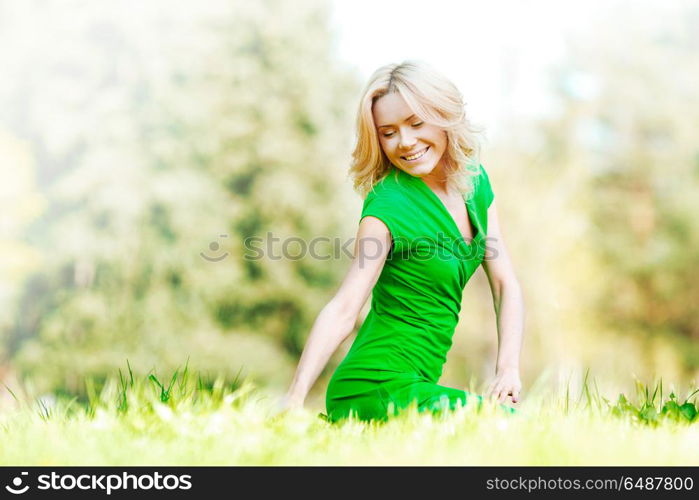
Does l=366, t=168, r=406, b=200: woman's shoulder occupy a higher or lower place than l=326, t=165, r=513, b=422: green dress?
higher

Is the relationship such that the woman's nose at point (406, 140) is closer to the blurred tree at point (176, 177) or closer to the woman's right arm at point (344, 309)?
the woman's right arm at point (344, 309)

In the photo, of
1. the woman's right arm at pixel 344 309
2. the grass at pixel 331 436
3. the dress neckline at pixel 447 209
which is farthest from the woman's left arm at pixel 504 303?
the woman's right arm at pixel 344 309

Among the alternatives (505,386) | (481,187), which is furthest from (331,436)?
(481,187)

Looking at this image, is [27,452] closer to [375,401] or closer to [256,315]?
[375,401]

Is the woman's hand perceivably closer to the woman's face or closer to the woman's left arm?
the woman's left arm

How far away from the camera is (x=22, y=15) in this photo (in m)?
16.6

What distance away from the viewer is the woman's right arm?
239 centimetres

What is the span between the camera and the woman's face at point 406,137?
2732mm

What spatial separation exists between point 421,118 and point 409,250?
46cm

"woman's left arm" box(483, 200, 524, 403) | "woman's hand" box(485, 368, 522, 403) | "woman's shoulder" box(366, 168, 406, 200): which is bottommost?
"woman's hand" box(485, 368, 522, 403)

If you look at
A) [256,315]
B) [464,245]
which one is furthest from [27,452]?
[256,315]

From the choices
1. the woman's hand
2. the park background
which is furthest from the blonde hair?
the park background

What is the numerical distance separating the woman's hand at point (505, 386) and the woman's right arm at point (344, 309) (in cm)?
59
